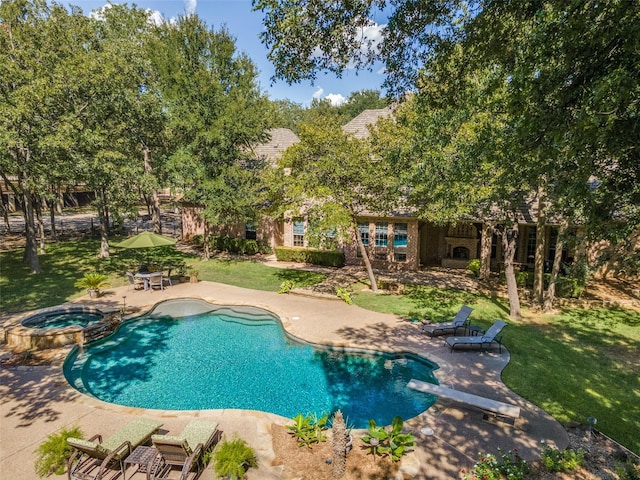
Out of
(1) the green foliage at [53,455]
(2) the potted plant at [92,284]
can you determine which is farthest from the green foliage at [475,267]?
(1) the green foliage at [53,455]

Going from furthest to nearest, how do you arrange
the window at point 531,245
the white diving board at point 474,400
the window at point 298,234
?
1. the window at point 298,234
2. the window at point 531,245
3. the white diving board at point 474,400

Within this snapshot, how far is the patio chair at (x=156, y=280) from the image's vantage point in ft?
60.0

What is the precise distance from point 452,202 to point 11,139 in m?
19.2

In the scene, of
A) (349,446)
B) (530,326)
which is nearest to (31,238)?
(349,446)

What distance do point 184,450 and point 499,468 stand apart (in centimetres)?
579

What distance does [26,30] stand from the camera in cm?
1905

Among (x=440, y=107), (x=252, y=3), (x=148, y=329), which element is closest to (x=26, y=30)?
(x=148, y=329)

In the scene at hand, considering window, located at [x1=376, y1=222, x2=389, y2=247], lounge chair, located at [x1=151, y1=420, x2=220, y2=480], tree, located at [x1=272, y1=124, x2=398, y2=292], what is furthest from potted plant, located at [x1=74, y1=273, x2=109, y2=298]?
window, located at [x1=376, y1=222, x2=389, y2=247]

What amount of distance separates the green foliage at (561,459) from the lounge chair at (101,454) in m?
7.75

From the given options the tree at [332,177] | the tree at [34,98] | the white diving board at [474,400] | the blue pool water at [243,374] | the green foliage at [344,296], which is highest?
the tree at [34,98]

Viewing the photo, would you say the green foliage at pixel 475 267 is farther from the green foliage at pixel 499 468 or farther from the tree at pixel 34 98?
the tree at pixel 34 98

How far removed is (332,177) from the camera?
16562mm

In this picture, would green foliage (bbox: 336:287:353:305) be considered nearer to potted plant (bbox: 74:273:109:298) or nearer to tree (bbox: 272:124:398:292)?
tree (bbox: 272:124:398:292)

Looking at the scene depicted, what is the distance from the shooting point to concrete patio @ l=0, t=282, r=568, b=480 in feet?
23.1
